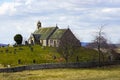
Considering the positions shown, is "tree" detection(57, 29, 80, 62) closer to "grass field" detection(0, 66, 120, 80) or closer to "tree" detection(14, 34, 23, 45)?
"tree" detection(14, 34, 23, 45)

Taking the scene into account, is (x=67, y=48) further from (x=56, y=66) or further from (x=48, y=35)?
(x=48, y=35)

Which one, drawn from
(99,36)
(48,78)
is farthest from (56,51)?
(48,78)

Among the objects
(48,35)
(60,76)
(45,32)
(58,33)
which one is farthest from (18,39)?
(60,76)

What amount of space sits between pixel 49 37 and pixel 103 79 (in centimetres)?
9399

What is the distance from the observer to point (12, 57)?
384 feet

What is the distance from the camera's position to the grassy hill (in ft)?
366

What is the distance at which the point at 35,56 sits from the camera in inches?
4786

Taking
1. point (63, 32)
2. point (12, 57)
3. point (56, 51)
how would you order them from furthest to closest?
point (63, 32), point (56, 51), point (12, 57)

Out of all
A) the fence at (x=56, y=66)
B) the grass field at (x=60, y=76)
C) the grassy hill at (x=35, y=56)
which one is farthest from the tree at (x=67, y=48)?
the grass field at (x=60, y=76)

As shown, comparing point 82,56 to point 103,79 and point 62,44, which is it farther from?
point 103,79

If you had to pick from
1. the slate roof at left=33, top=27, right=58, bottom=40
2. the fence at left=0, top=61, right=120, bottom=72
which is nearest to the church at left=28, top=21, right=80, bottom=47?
the slate roof at left=33, top=27, right=58, bottom=40

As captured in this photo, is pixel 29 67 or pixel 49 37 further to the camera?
pixel 49 37

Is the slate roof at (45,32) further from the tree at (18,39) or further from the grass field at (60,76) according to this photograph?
the grass field at (60,76)

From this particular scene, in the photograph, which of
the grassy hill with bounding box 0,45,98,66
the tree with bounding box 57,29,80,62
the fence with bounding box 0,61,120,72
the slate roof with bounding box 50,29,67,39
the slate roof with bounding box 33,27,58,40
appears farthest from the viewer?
Answer: the slate roof with bounding box 33,27,58,40
